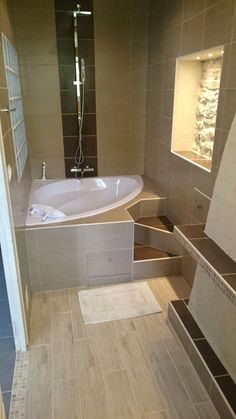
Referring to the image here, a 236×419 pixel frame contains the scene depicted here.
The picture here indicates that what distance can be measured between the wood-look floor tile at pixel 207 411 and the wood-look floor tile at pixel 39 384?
2.63ft

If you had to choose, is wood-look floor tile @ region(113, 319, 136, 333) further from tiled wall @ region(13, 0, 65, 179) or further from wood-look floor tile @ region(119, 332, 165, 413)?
tiled wall @ region(13, 0, 65, 179)

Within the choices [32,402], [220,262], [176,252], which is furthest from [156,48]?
[32,402]

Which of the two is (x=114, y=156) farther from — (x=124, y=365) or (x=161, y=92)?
(x=124, y=365)

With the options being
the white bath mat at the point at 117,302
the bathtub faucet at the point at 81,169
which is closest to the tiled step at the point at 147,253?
the white bath mat at the point at 117,302

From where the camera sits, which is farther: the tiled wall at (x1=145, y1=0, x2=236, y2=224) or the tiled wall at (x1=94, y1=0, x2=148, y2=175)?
the tiled wall at (x1=94, y1=0, x2=148, y2=175)

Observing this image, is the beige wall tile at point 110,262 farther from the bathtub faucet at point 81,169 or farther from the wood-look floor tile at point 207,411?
the bathtub faucet at point 81,169

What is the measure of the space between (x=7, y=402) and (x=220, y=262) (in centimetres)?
140

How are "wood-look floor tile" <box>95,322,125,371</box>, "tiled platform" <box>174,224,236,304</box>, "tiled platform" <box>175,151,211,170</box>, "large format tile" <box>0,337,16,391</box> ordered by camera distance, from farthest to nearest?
"tiled platform" <box>175,151,211,170</box>
"wood-look floor tile" <box>95,322,125,371</box>
"large format tile" <box>0,337,16,391</box>
"tiled platform" <box>174,224,236,304</box>

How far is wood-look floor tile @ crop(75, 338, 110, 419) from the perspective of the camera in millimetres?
1653

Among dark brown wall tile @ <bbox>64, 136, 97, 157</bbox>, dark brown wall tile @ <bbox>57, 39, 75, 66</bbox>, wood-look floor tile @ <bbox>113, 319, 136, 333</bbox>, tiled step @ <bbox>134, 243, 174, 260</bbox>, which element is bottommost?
wood-look floor tile @ <bbox>113, 319, 136, 333</bbox>

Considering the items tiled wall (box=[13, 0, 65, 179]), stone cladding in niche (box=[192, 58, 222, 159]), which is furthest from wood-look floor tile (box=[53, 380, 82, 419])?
tiled wall (box=[13, 0, 65, 179])

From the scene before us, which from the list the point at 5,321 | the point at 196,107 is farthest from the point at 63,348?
the point at 196,107

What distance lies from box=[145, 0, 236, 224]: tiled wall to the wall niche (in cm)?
8

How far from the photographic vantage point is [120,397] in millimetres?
1730
